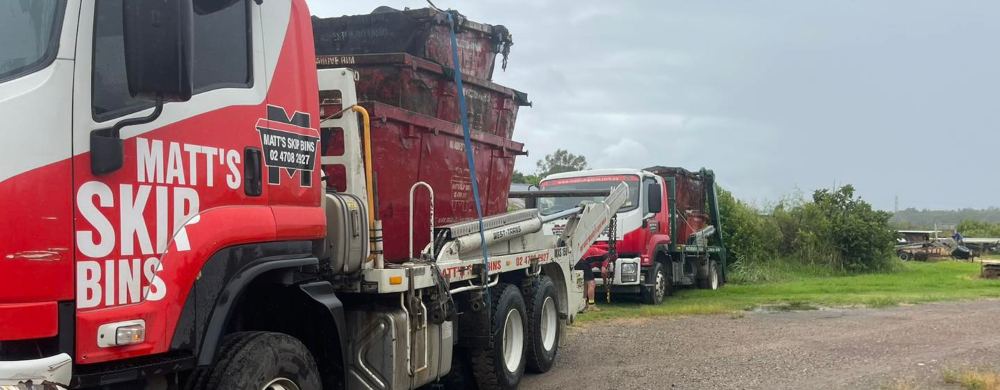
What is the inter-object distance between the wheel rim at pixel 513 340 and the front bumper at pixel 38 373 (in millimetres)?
4362

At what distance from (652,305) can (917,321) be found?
4222 millimetres

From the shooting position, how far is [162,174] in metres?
3.46

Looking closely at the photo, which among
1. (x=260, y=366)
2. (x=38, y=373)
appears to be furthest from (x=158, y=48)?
(x=260, y=366)

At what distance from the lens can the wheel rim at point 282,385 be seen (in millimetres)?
3924

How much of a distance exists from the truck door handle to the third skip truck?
7.68m

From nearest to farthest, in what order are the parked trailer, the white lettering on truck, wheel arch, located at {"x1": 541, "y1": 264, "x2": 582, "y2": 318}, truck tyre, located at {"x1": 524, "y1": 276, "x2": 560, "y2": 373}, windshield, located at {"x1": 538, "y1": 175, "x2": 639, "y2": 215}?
the parked trailer, the white lettering on truck, truck tyre, located at {"x1": 524, "y1": 276, "x2": 560, "y2": 373}, wheel arch, located at {"x1": 541, "y1": 264, "x2": 582, "y2": 318}, windshield, located at {"x1": 538, "y1": 175, "x2": 639, "y2": 215}

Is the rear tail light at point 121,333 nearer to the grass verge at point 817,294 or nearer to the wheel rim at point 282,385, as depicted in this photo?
the wheel rim at point 282,385

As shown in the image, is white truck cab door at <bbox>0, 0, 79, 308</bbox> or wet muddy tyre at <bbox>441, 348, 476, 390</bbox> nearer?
white truck cab door at <bbox>0, 0, 79, 308</bbox>

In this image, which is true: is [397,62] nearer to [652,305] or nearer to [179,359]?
[179,359]

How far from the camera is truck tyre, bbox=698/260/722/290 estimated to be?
18.5m

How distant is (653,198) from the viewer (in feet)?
46.8

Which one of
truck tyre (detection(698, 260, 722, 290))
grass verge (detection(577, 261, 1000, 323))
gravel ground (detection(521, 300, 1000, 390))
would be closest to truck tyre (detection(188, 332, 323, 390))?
gravel ground (detection(521, 300, 1000, 390))

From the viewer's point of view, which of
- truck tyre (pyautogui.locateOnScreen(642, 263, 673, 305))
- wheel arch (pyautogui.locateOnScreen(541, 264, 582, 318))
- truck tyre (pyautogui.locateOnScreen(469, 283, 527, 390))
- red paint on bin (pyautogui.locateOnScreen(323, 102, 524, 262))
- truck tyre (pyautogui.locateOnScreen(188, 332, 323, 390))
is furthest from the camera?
truck tyre (pyautogui.locateOnScreen(642, 263, 673, 305))

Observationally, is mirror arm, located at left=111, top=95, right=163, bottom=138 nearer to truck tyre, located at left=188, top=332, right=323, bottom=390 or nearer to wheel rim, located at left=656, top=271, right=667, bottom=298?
truck tyre, located at left=188, top=332, right=323, bottom=390
